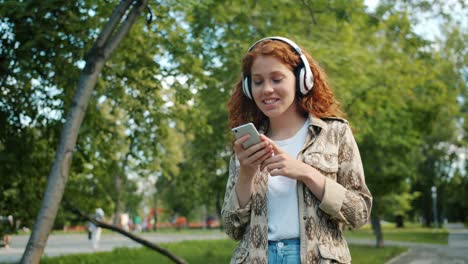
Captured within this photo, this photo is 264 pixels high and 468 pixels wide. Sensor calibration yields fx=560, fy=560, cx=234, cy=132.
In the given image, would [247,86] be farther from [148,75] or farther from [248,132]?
[148,75]

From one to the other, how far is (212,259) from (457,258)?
24.6ft

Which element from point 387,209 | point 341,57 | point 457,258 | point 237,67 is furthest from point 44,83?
point 387,209

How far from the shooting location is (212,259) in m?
15.2

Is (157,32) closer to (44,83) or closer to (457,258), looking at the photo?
(44,83)

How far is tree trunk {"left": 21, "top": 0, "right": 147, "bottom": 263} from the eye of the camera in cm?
602

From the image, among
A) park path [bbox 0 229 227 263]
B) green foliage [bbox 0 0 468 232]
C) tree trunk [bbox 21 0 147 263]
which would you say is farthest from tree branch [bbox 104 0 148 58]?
park path [bbox 0 229 227 263]

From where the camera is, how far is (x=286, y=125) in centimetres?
246

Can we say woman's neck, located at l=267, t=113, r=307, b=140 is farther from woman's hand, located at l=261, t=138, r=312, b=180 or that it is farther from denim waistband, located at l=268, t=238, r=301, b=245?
denim waistband, located at l=268, t=238, r=301, b=245

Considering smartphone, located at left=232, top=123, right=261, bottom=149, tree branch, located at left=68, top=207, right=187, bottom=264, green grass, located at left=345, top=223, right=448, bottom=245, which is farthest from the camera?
green grass, located at left=345, top=223, right=448, bottom=245

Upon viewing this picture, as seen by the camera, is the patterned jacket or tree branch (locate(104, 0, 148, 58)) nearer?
the patterned jacket

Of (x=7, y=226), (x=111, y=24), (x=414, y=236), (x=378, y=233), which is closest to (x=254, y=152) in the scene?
(x=111, y=24)

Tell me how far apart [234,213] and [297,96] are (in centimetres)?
58

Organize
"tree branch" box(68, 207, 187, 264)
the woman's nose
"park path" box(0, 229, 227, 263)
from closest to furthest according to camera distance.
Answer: the woman's nose
"tree branch" box(68, 207, 187, 264)
"park path" box(0, 229, 227, 263)

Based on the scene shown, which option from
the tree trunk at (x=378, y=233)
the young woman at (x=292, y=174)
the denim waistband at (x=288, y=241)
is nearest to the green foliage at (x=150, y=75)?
the young woman at (x=292, y=174)
